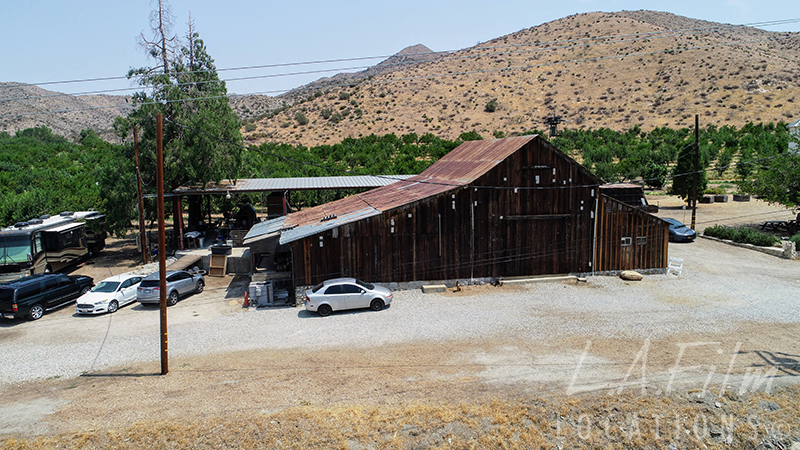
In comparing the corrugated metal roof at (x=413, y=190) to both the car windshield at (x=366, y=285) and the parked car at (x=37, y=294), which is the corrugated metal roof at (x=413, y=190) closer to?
the car windshield at (x=366, y=285)

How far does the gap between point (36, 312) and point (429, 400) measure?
18.0 m

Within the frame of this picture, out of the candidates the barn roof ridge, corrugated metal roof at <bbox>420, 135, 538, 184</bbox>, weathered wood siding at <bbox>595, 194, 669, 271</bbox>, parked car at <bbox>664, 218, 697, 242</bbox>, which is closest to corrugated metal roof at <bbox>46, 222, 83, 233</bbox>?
the barn roof ridge

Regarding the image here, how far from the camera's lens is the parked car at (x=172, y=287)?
21641 mm

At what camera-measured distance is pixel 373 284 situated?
21.6 meters

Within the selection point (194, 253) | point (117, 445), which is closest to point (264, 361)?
point (117, 445)

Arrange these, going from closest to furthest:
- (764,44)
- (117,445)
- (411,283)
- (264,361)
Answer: (117,445) < (264,361) < (411,283) < (764,44)

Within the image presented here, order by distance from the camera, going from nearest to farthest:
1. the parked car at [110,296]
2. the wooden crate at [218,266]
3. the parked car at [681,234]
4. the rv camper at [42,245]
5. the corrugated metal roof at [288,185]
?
the parked car at [110,296] < the rv camper at [42,245] < the wooden crate at [218,266] < the corrugated metal roof at [288,185] < the parked car at [681,234]

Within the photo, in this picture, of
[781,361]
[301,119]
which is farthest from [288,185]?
[301,119]

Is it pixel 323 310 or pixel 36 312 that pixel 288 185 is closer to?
pixel 323 310

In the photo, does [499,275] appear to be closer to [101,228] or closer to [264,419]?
[264,419]

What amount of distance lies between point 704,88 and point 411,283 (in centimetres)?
7792

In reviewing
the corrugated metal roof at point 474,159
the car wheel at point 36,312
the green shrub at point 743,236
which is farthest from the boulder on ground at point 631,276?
the car wheel at point 36,312

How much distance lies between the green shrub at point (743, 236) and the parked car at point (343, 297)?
1000 inches

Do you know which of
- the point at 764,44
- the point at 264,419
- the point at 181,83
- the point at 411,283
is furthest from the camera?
the point at 764,44
